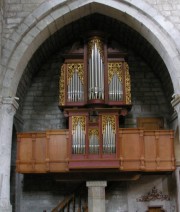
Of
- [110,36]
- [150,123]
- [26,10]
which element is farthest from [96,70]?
[150,123]

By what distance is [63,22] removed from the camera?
10531 millimetres

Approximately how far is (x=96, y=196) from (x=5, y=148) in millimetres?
A: 2989

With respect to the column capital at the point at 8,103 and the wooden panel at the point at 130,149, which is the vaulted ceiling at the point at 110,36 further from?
the column capital at the point at 8,103

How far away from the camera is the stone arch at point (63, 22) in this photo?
31.7ft

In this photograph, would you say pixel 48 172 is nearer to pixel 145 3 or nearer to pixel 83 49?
pixel 83 49

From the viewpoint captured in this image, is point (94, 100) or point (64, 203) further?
point (64, 203)

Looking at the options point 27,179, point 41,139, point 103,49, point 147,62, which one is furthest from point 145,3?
point 27,179

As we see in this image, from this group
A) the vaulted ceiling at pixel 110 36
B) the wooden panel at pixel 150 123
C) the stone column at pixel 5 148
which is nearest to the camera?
the stone column at pixel 5 148

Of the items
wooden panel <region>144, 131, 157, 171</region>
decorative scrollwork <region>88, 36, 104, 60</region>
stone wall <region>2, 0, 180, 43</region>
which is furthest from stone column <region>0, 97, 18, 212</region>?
wooden panel <region>144, 131, 157, 171</region>

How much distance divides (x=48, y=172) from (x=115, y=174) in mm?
1846

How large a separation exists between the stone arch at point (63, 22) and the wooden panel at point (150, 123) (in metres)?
2.89

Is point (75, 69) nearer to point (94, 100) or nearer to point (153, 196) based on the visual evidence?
point (94, 100)

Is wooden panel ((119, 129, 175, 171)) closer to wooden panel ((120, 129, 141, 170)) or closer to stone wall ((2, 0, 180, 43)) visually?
wooden panel ((120, 129, 141, 170))

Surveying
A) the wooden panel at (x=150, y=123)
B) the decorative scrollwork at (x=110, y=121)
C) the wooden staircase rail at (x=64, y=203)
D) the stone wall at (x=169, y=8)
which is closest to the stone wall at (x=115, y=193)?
the wooden staircase rail at (x=64, y=203)
